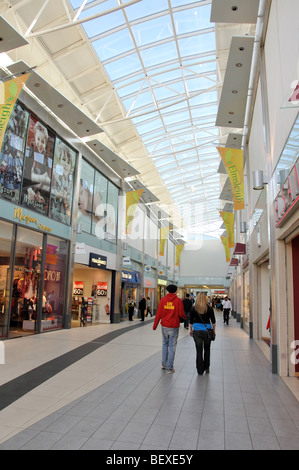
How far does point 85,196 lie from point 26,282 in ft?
18.4

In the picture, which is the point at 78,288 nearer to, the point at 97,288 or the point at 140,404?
the point at 97,288

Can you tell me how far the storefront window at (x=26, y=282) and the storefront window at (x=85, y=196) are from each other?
11.0 ft

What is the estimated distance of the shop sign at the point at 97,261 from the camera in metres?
16.0

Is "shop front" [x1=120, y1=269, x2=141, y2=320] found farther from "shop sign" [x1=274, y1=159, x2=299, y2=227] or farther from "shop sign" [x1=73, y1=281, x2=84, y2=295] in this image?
"shop sign" [x1=274, y1=159, x2=299, y2=227]

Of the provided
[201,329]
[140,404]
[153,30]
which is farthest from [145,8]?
[140,404]

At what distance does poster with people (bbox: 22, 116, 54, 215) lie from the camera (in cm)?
1134

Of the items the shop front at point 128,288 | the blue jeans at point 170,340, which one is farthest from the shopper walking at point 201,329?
the shop front at point 128,288

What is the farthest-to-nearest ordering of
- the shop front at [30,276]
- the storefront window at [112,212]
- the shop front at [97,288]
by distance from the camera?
the shop front at [97,288]
the storefront window at [112,212]
the shop front at [30,276]

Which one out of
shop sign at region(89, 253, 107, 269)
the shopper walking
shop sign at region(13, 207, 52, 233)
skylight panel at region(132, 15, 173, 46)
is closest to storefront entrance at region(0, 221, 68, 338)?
shop sign at region(13, 207, 52, 233)

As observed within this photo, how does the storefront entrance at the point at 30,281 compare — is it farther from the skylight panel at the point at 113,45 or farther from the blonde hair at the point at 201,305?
the skylight panel at the point at 113,45

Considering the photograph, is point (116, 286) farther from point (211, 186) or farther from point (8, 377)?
point (211, 186)

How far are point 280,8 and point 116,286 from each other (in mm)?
15092

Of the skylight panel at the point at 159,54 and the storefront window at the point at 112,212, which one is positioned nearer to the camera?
the skylight panel at the point at 159,54

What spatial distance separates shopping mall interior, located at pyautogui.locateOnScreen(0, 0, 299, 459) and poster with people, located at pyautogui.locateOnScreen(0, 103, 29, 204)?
59mm
